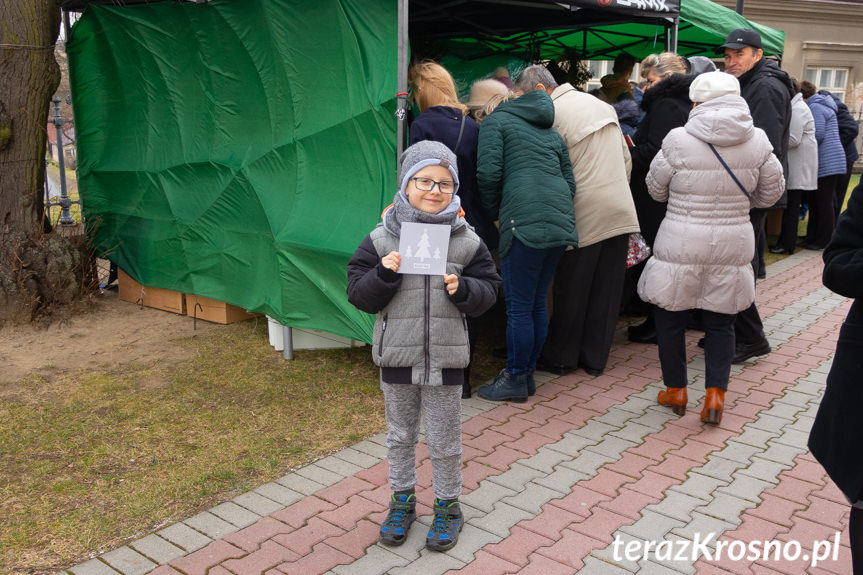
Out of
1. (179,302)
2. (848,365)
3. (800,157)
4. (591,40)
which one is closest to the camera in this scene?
(848,365)

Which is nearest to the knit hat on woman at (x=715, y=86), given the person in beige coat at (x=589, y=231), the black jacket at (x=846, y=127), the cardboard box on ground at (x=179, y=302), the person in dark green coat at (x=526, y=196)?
the person in beige coat at (x=589, y=231)

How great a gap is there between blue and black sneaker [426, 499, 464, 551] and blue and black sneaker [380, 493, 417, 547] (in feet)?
0.33

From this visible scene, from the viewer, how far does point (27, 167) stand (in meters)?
5.98

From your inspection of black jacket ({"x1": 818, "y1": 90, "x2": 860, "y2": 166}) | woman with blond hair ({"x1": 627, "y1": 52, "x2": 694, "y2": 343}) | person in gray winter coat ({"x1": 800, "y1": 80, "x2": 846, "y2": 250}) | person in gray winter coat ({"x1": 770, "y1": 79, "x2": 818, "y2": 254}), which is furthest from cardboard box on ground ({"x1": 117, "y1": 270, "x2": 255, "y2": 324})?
black jacket ({"x1": 818, "y1": 90, "x2": 860, "y2": 166})

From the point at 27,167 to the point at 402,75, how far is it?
352 cm

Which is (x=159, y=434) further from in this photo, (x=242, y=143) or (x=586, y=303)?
(x=586, y=303)

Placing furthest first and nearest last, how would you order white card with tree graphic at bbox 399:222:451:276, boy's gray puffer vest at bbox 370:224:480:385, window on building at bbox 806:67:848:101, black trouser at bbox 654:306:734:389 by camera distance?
window on building at bbox 806:67:848:101 → black trouser at bbox 654:306:734:389 → boy's gray puffer vest at bbox 370:224:480:385 → white card with tree graphic at bbox 399:222:451:276

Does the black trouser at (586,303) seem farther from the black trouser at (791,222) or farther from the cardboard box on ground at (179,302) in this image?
the black trouser at (791,222)

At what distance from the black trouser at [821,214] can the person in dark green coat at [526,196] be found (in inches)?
250

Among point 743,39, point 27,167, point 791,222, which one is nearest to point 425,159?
point 743,39

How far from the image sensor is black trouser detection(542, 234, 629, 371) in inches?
191

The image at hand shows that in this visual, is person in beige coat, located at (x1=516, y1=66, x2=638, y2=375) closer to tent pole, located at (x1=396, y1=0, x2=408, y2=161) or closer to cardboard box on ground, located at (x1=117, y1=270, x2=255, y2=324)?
tent pole, located at (x1=396, y1=0, x2=408, y2=161)

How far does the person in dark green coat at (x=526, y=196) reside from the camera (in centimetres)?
423

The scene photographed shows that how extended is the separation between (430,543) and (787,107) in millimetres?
3968
